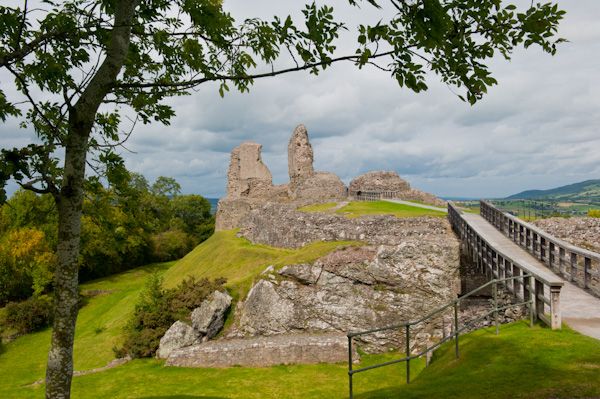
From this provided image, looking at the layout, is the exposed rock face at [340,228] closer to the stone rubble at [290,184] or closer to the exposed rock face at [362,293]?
the exposed rock face at [362,293]

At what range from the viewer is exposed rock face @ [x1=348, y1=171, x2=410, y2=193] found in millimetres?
57750

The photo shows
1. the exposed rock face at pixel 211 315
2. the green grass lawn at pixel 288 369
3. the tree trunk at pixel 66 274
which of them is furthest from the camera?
the exposed rock face at pixel 211 315

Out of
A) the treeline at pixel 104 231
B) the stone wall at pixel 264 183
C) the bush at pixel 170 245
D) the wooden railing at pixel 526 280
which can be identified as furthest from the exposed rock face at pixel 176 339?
the bush at pixel 170 245

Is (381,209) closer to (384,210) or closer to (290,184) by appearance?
(384,210)

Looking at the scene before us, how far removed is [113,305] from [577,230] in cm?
3866

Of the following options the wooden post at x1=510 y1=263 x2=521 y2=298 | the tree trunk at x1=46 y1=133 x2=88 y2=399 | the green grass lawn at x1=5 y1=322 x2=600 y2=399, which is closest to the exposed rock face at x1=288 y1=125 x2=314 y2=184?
the green grass lawn at x1=5 y1=322 x2=600 y2=399

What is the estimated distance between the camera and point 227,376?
2083 centimetres

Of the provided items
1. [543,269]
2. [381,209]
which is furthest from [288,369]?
[381,209]

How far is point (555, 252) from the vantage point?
17062 mm

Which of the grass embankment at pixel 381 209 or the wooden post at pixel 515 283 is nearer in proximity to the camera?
the wooden post at pixel 515 283

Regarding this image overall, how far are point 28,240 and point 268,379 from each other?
3781 cm

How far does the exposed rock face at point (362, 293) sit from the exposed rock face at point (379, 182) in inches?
1285

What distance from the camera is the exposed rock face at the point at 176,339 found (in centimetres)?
2408

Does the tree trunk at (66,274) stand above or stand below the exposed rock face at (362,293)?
above
